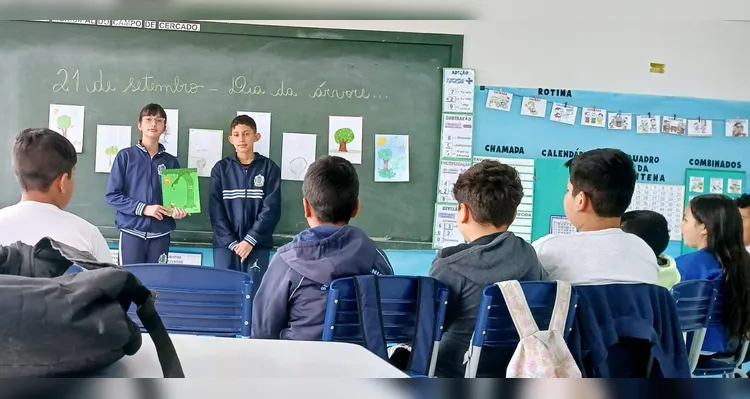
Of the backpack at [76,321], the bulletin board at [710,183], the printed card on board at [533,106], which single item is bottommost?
the backpack at [76,321]

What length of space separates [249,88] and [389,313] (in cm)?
209

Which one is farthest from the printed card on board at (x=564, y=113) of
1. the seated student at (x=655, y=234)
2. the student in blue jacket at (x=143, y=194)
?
the student in blue jacket at (x=143, y=194)

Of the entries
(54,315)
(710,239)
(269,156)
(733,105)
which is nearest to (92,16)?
(54,315)

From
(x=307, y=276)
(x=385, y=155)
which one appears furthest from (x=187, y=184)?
(x=307, y=276)

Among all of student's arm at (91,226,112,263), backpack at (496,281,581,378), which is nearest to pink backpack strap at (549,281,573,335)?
backpack at (496,281,581,378)

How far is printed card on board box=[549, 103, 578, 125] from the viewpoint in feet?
11.1

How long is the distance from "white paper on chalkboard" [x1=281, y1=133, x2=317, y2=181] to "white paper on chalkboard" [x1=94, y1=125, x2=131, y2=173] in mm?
789

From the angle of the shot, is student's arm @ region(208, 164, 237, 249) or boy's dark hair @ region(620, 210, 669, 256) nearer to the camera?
boy's dark hair @ region(620, 210, 669, 256)

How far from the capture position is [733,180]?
140 inches

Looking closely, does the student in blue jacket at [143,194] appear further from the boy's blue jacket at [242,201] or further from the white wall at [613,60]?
the white wall at [613,60]

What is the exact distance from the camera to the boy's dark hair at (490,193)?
1561 mm

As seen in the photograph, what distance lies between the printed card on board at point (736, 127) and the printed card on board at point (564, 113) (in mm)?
900

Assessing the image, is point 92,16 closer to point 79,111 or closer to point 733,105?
point 79,111

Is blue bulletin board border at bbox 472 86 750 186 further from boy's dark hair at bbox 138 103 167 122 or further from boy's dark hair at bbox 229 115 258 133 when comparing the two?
boy's dark hair at bbox 138 103 167 122
